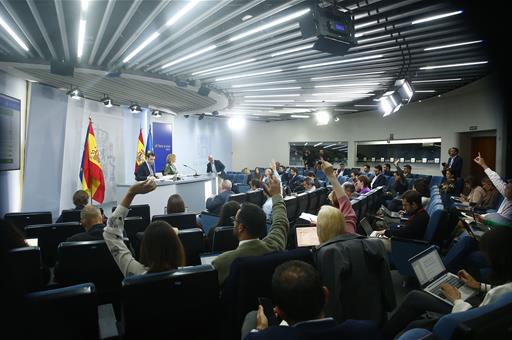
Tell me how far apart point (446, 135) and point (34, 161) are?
12165 millimetres

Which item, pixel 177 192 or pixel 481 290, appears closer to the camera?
pixel 481 290

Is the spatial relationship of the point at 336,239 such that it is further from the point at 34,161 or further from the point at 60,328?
the point at 34,161

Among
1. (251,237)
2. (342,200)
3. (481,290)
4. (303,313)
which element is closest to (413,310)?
(481,290)

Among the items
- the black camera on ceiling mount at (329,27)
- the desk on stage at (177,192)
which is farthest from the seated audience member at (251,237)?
the desk on stage at (177,192)

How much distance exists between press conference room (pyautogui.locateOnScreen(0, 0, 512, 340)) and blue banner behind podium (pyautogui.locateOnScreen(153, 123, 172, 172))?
8cm

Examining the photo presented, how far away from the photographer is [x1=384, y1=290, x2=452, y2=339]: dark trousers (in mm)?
2287

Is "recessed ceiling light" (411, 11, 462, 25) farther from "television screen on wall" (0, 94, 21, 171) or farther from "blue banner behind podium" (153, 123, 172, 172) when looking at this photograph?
"blue banner behind podium" (153, 123, 172, 172)

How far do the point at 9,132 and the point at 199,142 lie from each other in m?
9.90

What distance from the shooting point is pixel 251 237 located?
233 cm

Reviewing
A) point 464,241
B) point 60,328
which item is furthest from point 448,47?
point 60,328

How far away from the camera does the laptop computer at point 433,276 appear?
Result: 2.44 m

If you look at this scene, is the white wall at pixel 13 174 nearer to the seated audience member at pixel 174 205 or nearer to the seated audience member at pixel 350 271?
the seated audience member at pixel 174 205

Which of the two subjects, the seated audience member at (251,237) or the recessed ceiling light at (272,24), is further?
the recessed ceiling light at (272,24)

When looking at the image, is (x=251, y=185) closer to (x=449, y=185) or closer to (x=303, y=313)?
(x=449, y=185)
